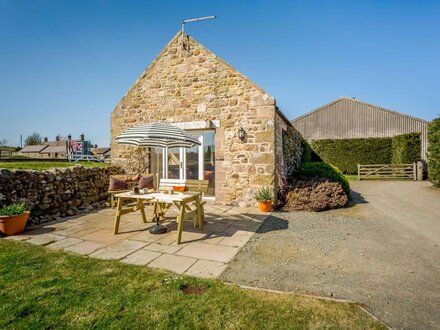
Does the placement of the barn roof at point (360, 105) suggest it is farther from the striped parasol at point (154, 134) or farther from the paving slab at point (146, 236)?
the paving slab at point (146, 236)

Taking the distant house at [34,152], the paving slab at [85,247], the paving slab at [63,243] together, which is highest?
the distant house at [34,152]

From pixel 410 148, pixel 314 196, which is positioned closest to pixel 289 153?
pixel 314 196

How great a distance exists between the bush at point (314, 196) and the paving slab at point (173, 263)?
442 cm

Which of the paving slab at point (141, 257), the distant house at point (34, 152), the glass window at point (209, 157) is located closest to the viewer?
the paving slab at point (141, 257)

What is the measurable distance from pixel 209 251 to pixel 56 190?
16.8ft

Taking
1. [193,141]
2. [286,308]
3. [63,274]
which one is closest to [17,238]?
[63,274]

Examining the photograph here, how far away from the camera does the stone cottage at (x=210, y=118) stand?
7.66 metres

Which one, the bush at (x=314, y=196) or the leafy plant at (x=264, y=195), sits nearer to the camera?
the leafy plant at (x=264, y=195)

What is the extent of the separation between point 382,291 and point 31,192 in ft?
24.4

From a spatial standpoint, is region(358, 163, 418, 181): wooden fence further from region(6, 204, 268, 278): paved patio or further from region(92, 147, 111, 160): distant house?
region(92, 147, 111, 160): distant house

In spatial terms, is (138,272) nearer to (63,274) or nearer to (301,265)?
(63,274)

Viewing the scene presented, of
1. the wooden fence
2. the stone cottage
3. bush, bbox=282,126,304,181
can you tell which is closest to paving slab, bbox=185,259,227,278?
the stone cottage

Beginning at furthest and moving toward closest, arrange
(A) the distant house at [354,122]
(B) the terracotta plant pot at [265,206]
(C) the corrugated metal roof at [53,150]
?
(C) the corrugated metal roof at [53,150] < (A) the distant house at [354,122] < (B) the terracotta plant pot at [265,206]

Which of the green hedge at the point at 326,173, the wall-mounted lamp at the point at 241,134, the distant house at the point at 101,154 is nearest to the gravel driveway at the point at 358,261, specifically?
the green hedge at the point at 326,173
